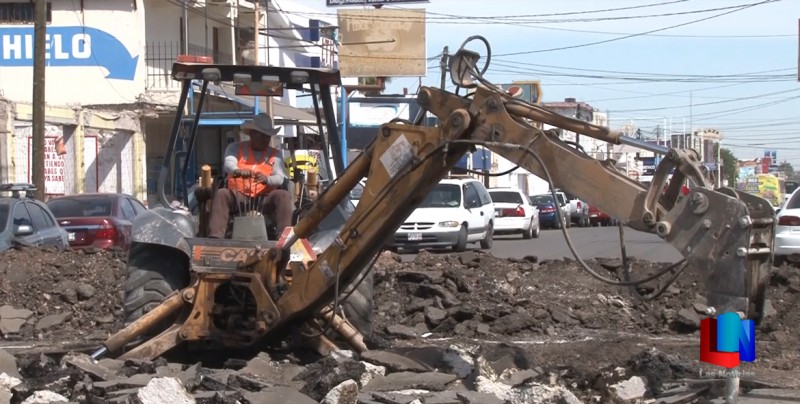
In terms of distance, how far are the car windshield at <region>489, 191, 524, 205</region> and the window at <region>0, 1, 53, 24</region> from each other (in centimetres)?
1550

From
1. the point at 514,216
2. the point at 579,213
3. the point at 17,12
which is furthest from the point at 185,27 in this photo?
the point at 579,213

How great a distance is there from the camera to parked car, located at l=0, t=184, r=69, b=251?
1678 cm

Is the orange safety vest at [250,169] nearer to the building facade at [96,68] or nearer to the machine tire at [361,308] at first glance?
the machine tire at [361,308]

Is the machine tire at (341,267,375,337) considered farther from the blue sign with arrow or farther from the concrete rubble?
the blue sign with arrow

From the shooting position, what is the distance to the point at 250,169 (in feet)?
30.5

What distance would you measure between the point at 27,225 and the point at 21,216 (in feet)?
0.96

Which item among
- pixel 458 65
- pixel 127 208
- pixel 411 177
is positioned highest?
pixel 458 65

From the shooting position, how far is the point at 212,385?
307 inches

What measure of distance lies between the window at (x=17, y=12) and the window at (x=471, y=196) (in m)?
16.0

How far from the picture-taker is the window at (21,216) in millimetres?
17266

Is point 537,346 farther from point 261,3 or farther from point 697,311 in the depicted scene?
point 261,3

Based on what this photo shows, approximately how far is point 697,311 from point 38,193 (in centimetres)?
1620

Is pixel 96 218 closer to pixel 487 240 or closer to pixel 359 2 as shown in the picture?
pixel 487 240

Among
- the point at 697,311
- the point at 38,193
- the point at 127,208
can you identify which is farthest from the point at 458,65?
the point at 38,193
